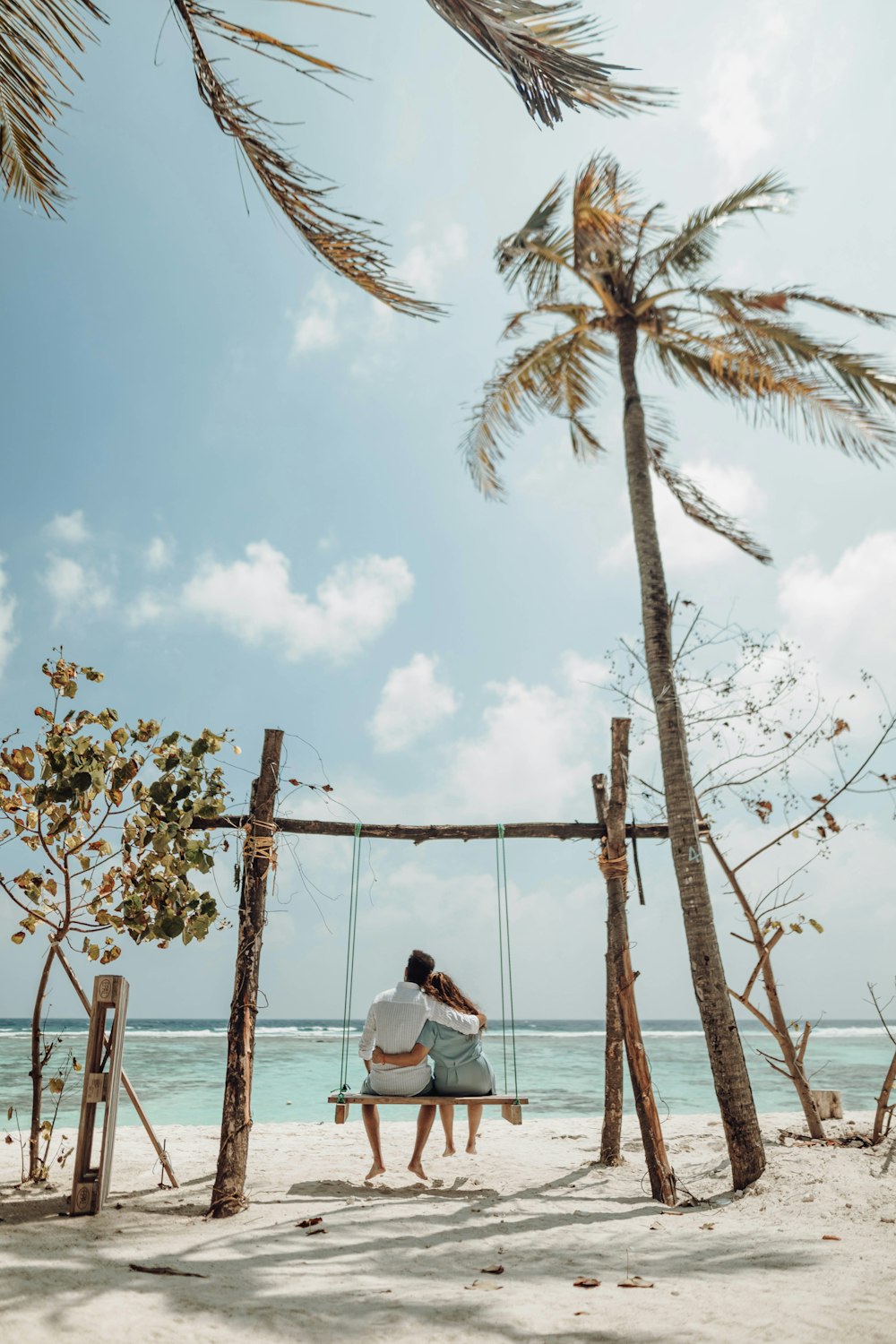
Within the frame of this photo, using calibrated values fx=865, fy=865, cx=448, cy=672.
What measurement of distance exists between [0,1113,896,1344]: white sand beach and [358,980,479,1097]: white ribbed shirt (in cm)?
60

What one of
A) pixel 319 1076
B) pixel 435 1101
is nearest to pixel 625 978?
pixel 435 1101

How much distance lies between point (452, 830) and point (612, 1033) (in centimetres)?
190

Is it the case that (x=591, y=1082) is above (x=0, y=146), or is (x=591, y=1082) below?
below

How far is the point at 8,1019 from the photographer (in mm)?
37875

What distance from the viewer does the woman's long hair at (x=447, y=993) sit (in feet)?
18.7

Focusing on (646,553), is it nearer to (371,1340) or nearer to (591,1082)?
(371,1340)

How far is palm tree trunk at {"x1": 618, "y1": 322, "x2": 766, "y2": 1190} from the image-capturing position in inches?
198

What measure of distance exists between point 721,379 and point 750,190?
1.41 metres

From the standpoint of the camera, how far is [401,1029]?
548 centimetres

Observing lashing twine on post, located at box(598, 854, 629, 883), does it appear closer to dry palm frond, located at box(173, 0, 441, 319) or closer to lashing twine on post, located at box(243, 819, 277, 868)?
lashing twine on post, located at box(243, 819, 277, 868)

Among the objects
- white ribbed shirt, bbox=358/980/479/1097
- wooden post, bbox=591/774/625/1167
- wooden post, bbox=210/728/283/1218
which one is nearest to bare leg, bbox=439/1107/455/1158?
white ribbed shirt, bbox=358/980/479/1097

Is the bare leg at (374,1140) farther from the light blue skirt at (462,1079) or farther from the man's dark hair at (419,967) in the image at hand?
the man's dark hair at (419,967)

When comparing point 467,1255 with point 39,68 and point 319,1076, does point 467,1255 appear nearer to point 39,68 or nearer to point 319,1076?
point 39,68

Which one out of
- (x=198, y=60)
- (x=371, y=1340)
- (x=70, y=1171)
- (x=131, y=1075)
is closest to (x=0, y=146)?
(x=198, y=60)
